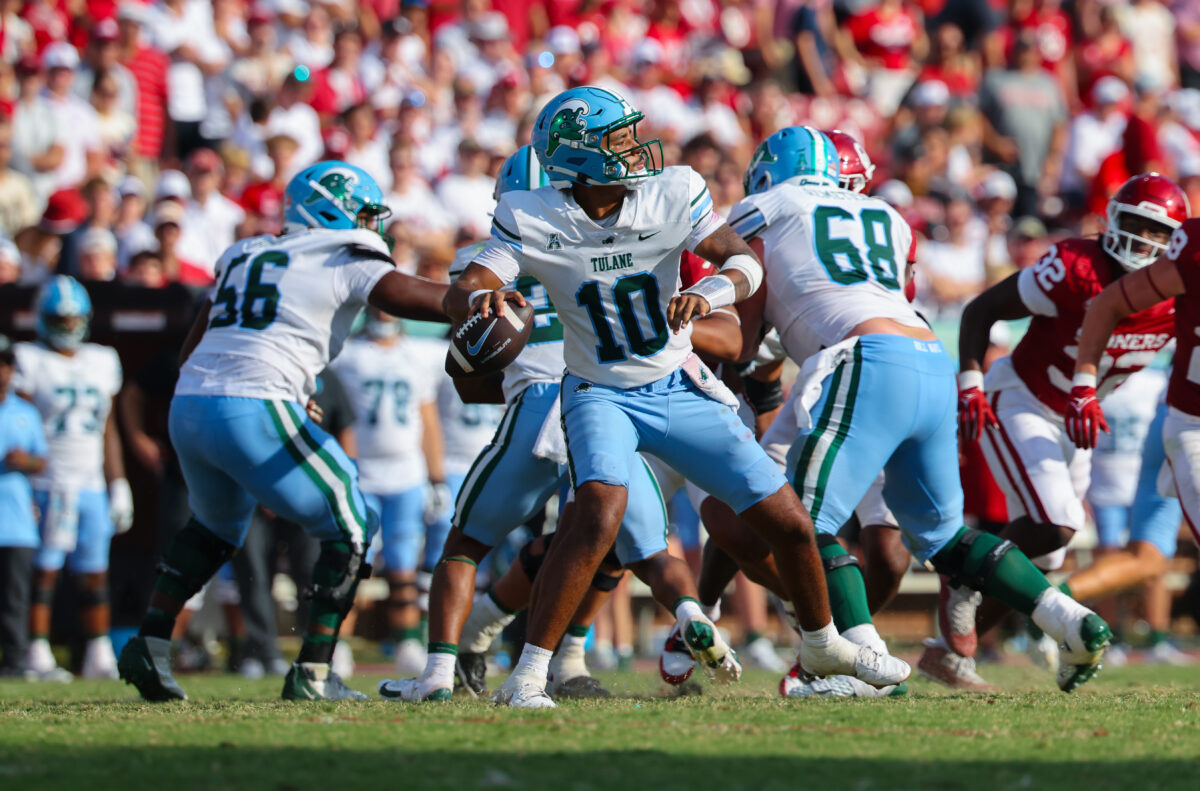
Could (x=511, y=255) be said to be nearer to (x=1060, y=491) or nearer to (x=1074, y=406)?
(x=1074, y=406)

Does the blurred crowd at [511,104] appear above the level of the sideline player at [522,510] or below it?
above

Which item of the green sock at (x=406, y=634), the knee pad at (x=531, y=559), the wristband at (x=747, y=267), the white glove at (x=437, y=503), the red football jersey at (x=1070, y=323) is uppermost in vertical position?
the wristband at (x=747, y=267)

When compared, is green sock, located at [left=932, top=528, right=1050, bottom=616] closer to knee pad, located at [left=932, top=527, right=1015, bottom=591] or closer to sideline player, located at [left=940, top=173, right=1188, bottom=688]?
knee pad, located at [left=932, top=527, right=1015, bottom=591]

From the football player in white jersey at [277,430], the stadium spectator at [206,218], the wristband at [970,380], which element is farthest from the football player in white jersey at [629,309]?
the stadium spectator at [206,218]

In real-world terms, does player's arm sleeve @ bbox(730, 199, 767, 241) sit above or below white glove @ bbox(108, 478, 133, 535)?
above

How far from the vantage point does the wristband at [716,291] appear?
430cm

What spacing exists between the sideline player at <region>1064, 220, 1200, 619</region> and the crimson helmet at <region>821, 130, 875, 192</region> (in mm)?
991

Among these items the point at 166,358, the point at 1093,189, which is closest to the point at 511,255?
the point at 166,358

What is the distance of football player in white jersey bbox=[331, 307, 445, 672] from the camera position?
8648 mm

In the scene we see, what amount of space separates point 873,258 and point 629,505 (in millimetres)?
1184

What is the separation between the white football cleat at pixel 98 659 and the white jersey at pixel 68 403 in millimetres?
839

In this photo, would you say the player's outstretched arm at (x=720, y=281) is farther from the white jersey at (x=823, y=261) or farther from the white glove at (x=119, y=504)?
the white glove at (x=119, y=504)

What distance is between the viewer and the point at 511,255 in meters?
4.61

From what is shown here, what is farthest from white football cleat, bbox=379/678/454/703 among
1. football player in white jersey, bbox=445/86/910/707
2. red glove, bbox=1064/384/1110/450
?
red glove, bbox=1064/384/1110/450
